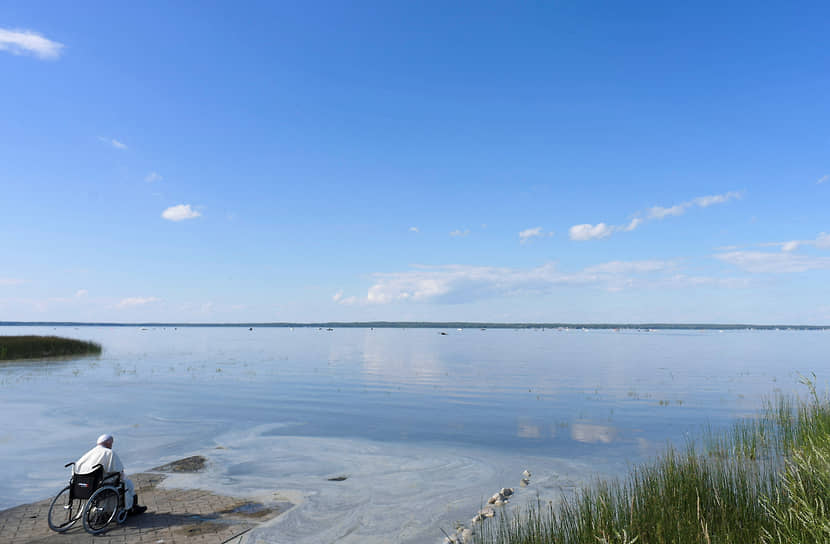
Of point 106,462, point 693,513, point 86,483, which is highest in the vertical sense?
point 106,462

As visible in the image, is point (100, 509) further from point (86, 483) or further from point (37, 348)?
point (37, 348)

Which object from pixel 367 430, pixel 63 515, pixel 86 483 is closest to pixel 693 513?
pixel 86 483

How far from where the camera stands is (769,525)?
9273 mm

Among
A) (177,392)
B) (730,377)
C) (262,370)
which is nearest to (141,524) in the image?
(177,392)

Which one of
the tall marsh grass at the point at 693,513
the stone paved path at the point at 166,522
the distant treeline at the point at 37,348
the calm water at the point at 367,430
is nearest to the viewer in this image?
the tall marsh grass at the point at 693,513

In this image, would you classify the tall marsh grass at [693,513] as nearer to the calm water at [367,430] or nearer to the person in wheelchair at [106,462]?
the calm water at [367,430]

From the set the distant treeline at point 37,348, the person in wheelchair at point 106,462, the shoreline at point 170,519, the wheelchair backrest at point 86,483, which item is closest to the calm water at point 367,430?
the shoreline at point 170,519

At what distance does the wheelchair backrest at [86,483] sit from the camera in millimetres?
10992

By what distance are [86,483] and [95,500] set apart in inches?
16.1

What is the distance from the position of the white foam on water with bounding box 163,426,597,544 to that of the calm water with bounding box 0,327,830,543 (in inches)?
2.5

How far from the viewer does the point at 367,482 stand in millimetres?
16297

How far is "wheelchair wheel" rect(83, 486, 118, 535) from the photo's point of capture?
10953mm

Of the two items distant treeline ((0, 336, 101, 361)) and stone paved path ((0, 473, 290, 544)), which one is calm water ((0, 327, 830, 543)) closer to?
stone paved path ((0, 473, 290, 544))

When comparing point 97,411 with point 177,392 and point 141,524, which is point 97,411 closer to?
point 177,392
